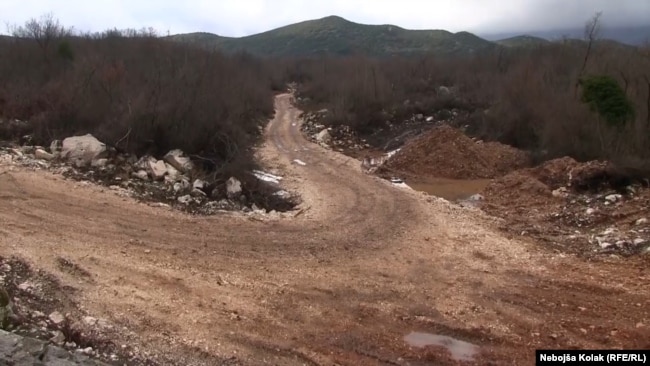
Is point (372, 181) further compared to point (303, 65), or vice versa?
point (303, 65)

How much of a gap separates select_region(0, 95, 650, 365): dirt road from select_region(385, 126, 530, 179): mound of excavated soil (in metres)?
7.65

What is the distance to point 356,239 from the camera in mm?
11172

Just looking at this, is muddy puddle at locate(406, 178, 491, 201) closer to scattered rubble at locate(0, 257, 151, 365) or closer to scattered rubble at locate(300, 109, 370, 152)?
scattered rubble at locate(300, 109, 370, 152)

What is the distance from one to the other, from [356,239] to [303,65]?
78.6 metres

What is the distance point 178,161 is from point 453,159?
412 inches

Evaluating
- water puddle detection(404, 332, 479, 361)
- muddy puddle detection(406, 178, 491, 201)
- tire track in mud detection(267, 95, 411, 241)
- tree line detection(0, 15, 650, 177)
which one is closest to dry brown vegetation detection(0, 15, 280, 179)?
tree line detection(0, 15, 650, 177)

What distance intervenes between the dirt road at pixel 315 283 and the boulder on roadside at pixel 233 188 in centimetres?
219

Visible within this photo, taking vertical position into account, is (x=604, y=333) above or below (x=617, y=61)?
below

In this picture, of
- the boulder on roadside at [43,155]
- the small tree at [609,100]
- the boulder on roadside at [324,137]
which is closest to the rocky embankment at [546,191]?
the small tree at [609,100]

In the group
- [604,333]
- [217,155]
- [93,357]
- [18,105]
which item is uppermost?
[18,105]

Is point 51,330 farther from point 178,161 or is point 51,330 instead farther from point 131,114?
point 131,114

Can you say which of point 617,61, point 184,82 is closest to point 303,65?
point 617,61

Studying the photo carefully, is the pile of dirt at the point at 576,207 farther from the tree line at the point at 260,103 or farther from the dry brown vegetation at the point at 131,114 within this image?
the dry brown vegetation at the point at 131,114

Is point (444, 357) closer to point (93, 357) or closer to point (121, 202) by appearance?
point (93, 357)
